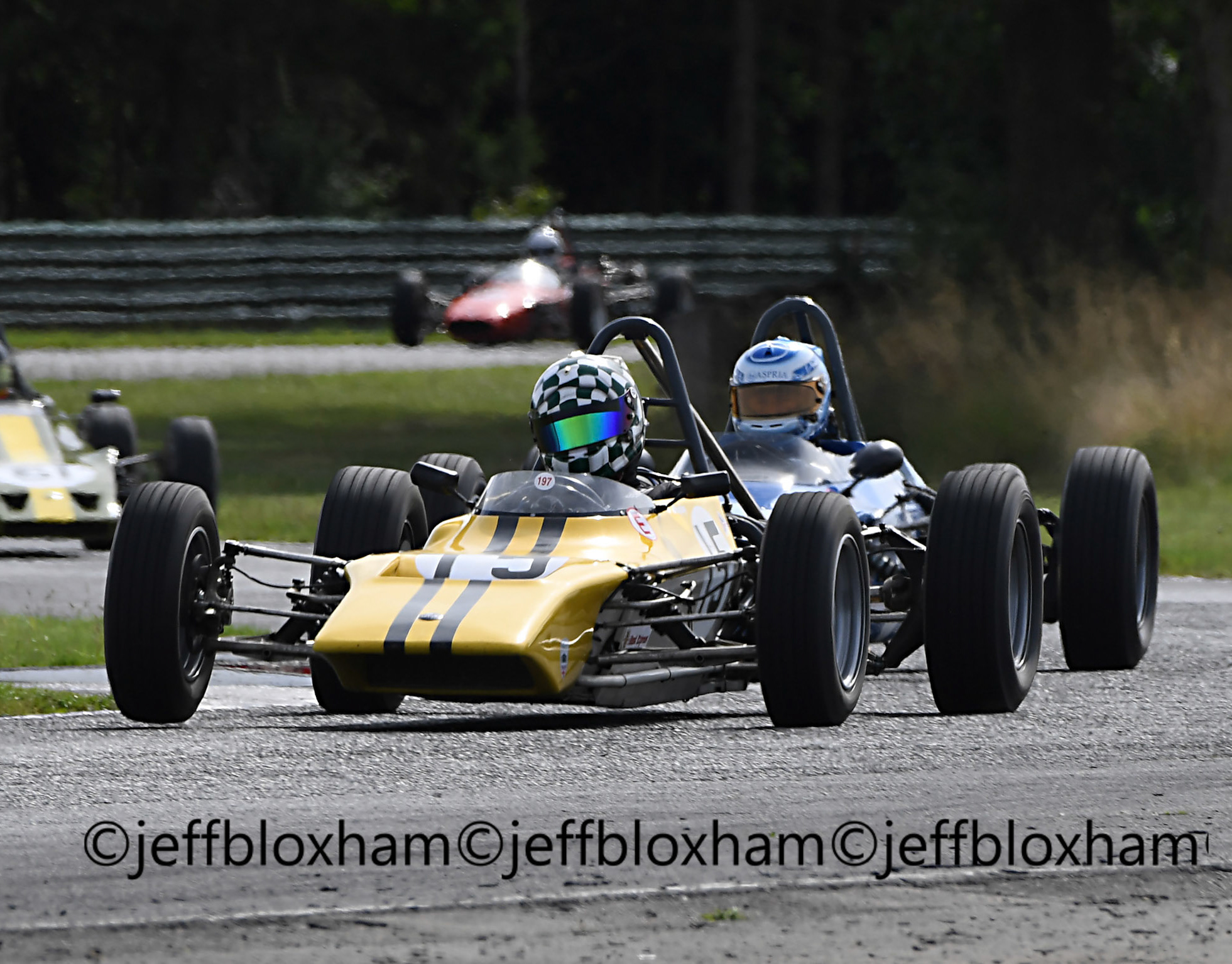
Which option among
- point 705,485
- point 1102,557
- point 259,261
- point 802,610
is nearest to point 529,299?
point 259,261

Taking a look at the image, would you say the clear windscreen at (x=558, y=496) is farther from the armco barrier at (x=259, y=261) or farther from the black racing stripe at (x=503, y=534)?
the armco barrier at (x=259, y=261)

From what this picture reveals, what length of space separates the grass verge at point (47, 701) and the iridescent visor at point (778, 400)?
3277 millimetres

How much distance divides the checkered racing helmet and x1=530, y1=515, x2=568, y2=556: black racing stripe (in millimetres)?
410

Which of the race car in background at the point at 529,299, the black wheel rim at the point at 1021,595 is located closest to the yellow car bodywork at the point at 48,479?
the black wheel rim at the point at 1021,595

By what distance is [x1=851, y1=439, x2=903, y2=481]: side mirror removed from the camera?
35.0ft

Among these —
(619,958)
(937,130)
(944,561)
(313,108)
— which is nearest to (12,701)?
(944,561)

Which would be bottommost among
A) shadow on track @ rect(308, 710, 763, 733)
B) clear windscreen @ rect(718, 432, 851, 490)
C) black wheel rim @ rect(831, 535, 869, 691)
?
shadow on track @ rect(308, 710, 763, 733)

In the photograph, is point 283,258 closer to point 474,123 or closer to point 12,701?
point 474,123

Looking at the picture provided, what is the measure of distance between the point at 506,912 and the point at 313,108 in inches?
2052

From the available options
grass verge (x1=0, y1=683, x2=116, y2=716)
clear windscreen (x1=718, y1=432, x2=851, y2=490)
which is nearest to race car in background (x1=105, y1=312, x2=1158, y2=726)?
clear windscreen (x1=718, y1=432, x2=851, y2=490)

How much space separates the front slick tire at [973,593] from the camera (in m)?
9.45

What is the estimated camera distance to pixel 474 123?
57656mm

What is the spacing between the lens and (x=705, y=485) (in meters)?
9.78

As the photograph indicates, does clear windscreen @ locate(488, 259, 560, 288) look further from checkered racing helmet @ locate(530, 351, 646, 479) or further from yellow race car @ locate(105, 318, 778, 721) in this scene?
checkered racing helmet @ locate(530, 351, 646, 479)
